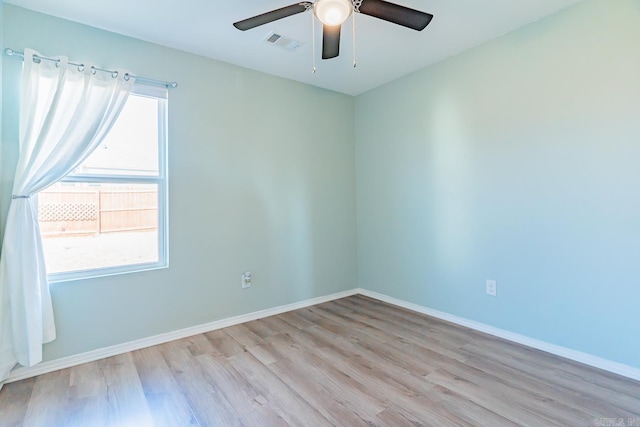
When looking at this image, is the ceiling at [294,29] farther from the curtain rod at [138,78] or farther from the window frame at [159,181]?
the window frame at [159,181]

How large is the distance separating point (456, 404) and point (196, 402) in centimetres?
146

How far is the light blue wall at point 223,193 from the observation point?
2209 millimetres

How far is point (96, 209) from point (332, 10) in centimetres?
217

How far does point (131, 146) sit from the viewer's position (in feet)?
8.11

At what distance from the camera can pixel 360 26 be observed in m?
2.29

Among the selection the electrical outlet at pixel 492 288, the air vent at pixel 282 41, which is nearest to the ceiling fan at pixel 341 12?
the air vent at pixel 282 41

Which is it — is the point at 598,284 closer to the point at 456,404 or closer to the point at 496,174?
the point at 496,174

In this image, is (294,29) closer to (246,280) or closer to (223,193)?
(223,193)

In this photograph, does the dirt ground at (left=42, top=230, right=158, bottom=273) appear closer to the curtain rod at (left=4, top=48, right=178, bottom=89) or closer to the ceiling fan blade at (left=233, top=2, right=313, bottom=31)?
the curtain rod at (left=4, top=48, right=178, bottom=89)

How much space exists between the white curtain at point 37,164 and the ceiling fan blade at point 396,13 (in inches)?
75.6

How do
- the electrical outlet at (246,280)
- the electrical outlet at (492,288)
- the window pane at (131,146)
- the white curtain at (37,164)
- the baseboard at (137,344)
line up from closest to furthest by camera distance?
the white curtain at (37,164) < the baseboard at (137,344) < the window pane at (131,146) < the electrical outlet at (492,288) < the electrical outlet at (246,280)

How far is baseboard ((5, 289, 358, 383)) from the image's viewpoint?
204 centimetres

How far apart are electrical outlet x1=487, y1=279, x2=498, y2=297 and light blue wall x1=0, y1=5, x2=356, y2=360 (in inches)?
62.0

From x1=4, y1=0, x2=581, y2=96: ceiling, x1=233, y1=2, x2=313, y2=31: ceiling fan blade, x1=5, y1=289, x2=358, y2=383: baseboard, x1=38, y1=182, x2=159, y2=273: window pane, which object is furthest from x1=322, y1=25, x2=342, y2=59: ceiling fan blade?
x1=5, y1=289, x2=358, y2=383: baseboard
